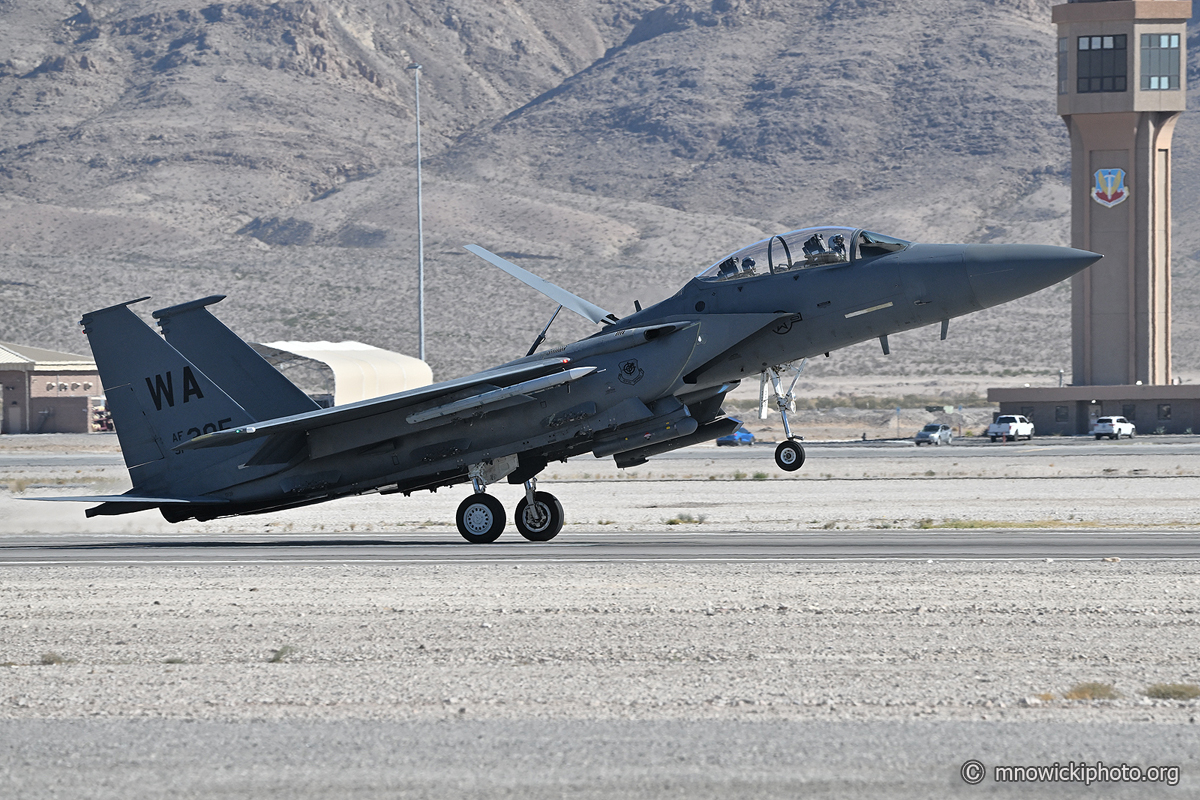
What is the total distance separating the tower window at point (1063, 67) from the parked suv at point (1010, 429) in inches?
715

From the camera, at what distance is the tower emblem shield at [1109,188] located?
74.4 m

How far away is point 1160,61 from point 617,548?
63640 millimetres

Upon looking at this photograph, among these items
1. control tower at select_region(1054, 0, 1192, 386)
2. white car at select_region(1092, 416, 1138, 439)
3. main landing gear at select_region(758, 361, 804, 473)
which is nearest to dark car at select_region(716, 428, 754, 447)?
white car at select_region(1092, 416, 1138, 439)

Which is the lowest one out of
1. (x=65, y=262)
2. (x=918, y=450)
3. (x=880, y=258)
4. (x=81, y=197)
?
(x=918, y=450)

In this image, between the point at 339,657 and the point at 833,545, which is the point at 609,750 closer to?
the point at 339,657

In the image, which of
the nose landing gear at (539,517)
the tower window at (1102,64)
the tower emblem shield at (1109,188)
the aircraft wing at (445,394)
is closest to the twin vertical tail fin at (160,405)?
the aircraft wing at (445,394)

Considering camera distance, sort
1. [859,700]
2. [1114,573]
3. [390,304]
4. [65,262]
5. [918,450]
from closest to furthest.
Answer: [859,700] < [1114,573] < [918,450] < [390,304] < [65,262]

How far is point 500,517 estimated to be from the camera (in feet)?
69.8

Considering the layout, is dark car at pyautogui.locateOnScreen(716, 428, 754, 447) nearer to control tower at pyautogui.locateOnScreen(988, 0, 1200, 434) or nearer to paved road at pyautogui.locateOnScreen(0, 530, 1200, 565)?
control tower at pyautogui.locateOnScreen(988, 0, 1200, 434)

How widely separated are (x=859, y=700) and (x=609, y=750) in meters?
2.10

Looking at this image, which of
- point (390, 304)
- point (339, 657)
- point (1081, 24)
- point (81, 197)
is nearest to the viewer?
point (339, 657)

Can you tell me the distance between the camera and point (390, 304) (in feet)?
413

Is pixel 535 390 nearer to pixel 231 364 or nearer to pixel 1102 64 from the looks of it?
pixel 231 364

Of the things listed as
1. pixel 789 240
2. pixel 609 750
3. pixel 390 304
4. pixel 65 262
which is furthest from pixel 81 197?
pixel 609 750
